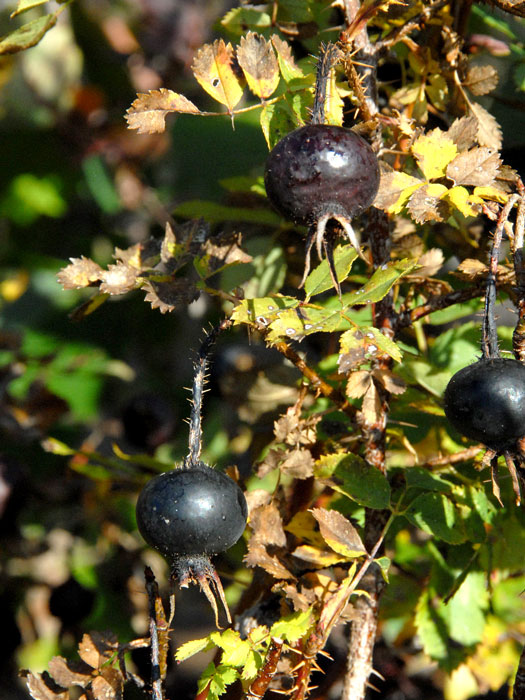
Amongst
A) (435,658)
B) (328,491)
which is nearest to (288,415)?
(328,491)

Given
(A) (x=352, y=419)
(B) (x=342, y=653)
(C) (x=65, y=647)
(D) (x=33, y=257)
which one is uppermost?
(A) (x=352, y=419)

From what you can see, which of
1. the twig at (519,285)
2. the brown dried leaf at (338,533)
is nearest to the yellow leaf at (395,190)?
the twig at (519,285)

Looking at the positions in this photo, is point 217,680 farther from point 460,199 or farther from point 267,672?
point 460,199

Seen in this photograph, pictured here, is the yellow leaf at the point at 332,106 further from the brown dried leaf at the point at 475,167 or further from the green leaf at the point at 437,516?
the green leaf at the point at 437,516

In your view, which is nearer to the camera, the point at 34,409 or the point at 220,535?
the point at 220,535

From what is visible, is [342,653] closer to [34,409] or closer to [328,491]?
[328,491]

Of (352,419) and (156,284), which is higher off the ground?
(156,284)

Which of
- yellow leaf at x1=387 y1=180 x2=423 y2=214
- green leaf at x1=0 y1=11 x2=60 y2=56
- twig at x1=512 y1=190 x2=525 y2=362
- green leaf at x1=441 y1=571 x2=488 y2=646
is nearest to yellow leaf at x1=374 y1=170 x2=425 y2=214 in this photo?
yellow leaf at x1=387 y1=180 x2=423 y2=214

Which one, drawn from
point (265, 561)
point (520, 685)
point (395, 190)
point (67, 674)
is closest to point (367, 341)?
point (395, 190)
